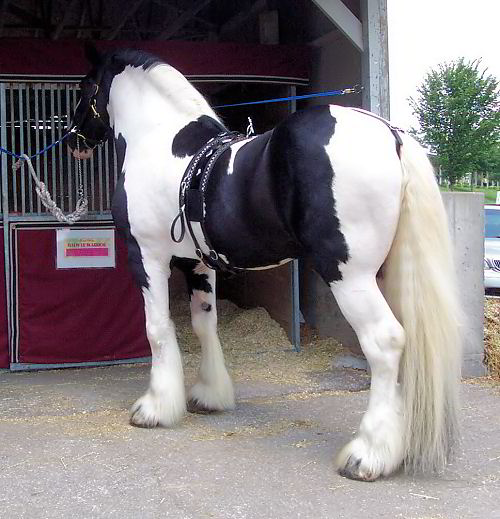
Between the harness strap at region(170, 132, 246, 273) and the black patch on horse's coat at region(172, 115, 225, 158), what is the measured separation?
0.47 feet

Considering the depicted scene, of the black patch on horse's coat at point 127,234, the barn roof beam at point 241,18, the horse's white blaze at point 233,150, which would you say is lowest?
the black patch on horse's coat at point 127,234

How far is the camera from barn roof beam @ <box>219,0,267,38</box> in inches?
260

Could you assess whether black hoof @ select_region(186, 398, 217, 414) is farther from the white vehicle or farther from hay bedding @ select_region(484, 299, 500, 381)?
the white vehicle

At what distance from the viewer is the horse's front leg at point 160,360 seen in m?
4.01

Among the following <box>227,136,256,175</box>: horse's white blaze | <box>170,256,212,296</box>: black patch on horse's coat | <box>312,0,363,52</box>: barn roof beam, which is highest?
<box>312,0,363,52</box>: barn roof beam

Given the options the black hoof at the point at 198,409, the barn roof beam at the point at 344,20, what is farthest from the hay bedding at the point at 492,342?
the barn roof beam at the point at 344,20

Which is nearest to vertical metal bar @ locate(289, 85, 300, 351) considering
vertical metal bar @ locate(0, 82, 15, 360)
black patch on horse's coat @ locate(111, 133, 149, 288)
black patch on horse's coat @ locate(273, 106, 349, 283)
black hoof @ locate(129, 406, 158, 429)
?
black patch on horse's coat @ locate(111, 133, 149, 288)

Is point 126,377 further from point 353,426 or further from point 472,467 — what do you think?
point 472,467

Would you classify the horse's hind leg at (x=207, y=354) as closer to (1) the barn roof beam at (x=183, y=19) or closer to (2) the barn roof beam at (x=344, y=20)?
(2) the barn roof beam at (x=344, y=20)

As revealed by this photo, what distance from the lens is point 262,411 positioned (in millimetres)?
4402

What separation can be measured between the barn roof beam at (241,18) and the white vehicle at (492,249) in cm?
441

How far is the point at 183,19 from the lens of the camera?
716 cm

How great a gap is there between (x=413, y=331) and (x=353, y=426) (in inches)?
41.5

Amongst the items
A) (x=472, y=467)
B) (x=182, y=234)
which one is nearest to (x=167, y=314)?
(x=182, y=234)
